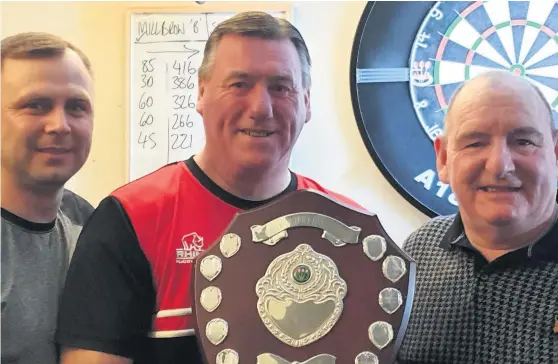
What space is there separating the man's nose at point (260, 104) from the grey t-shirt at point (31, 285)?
1.66 feet

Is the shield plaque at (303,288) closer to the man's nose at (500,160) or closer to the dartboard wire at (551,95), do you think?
the man's nose at (500,160)

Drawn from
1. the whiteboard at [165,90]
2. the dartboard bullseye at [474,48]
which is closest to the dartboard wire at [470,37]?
the dartboard bullseye at [474,48]

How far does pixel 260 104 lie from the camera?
1.06 meters

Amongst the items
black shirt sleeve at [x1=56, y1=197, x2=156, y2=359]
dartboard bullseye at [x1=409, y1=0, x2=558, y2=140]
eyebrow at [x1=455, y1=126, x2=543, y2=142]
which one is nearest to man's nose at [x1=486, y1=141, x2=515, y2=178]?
eyebrow at [x1=455, y1=126, x2=543, y2=142]

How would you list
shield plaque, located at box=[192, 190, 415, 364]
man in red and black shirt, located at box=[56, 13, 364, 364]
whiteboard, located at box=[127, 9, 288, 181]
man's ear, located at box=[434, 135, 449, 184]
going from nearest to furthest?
shield plaque, located at box=[192, 190, 415, 364] < man in red and black shirt, located at box=[56, 13, 364, 364] < man's ear, located at box=[434, 135, 449, 184] < whiteboard, located at box=[127, 9, 288, 181]

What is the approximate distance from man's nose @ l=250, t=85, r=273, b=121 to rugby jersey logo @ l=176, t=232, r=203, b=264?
9.8 inches

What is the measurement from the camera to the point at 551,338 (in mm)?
1074

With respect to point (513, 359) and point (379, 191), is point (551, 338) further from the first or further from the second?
point (379, 191)

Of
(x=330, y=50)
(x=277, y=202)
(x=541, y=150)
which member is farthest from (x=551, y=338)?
(x=330, y=50)

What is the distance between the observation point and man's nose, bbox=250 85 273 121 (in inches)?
41.8

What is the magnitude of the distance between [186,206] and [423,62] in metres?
1.12

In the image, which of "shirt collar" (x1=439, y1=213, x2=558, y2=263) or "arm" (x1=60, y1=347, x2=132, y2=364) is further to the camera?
"shirt collar" (x1=439, y1=213, x2=558, y2=263)

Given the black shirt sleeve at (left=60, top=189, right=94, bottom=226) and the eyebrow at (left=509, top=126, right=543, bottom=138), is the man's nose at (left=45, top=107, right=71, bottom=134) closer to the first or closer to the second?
the black shirt sleeve at (left=60, top=189, right=94, bottom=226)

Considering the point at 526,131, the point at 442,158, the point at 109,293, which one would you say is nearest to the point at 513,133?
the point at 526,131
